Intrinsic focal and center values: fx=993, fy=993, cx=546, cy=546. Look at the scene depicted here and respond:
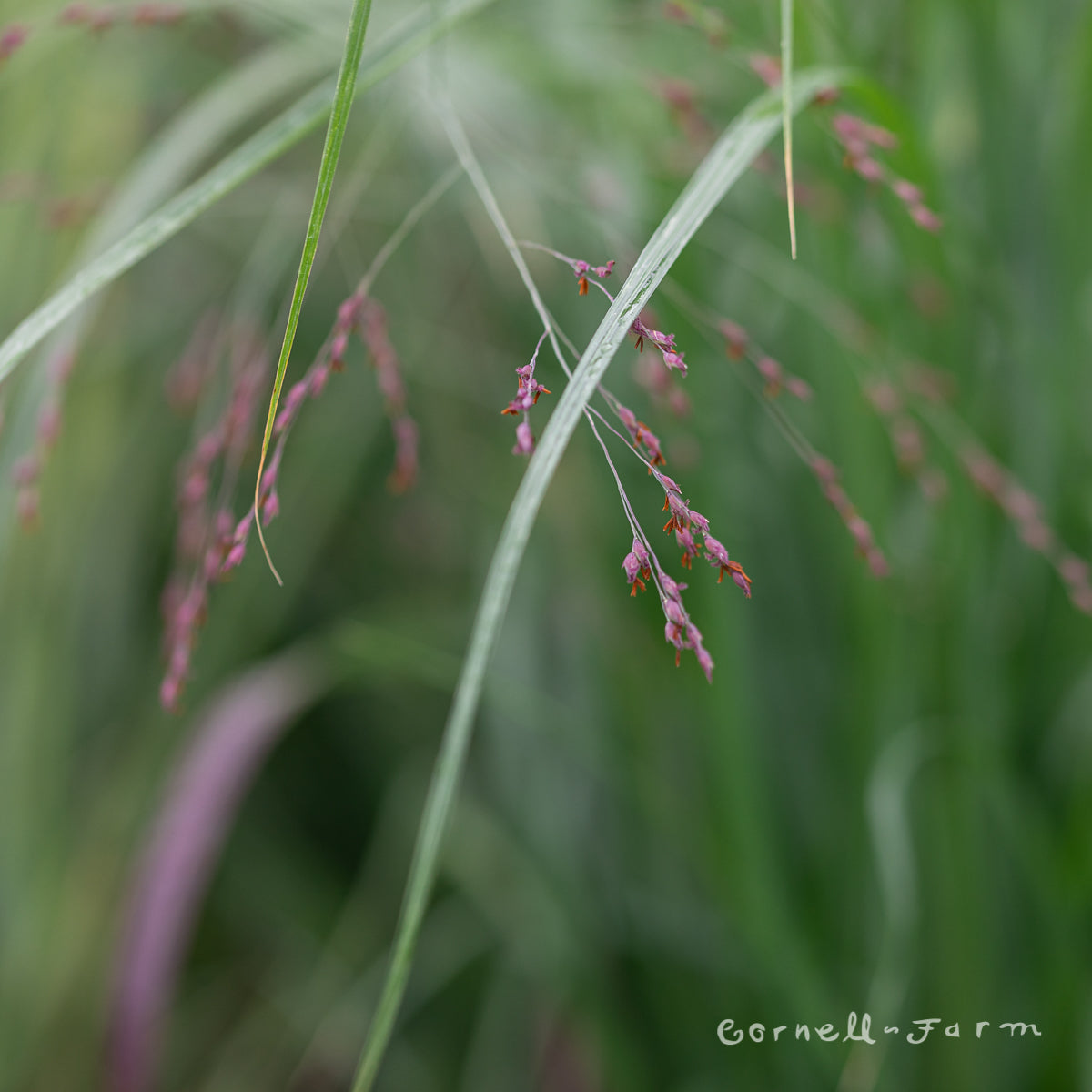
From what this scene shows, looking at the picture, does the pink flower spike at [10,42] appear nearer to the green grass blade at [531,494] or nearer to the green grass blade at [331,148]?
the green grass blade at [331,148]

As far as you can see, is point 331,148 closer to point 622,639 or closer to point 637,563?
point 637,563

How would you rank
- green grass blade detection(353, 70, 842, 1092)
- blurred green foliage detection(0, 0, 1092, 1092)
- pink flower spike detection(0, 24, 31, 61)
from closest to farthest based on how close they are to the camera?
green grass blade detection(353, 70, 842, 1092), pink flower spike detection(0, 24, 31, 61), blurred green foliage detection(0, 0, 1092, 1092)

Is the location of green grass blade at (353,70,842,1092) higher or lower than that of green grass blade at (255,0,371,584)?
lower

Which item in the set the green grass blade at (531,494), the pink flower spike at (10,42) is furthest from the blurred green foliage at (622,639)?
the green grass blade at (531,494)

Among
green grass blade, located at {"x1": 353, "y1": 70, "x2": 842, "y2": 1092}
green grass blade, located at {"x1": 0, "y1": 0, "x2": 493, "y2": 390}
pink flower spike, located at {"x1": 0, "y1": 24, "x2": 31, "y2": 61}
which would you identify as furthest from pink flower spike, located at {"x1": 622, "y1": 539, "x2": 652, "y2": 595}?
pink flower spike, located at {"x1": 0, "y1": 24, "x2": 31, "y2": 61}

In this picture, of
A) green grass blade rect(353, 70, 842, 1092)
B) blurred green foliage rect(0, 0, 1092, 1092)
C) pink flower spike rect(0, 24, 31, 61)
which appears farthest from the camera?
blurred green foliage rect(0, 0, 1092, 1092)

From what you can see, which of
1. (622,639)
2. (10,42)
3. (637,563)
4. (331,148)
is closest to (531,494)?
(637,563)

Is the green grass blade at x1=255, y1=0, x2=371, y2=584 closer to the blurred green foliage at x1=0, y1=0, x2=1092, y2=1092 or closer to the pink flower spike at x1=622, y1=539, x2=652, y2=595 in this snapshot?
the pink flower spike at x1=622, y1=539, x2=652, y2=595

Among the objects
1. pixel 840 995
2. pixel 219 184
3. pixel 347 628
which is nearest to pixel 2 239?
pixel 347 628
